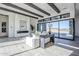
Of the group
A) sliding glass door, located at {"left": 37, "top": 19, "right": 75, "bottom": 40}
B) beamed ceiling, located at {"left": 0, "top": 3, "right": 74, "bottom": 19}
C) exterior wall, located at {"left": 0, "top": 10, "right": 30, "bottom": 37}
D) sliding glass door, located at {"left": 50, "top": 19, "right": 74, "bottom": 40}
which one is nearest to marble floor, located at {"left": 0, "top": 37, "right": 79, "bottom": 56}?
exterior wall, located at {"left": 0, "top": 10, "right": 30, "bottom": 37}

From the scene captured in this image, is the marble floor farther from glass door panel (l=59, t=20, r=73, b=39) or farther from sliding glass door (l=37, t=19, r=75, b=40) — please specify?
glass door panel (l=59, t=20, r=73, b=39)

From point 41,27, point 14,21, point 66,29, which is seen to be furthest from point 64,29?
point 14,21

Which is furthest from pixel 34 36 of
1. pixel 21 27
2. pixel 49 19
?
pixel 49 19

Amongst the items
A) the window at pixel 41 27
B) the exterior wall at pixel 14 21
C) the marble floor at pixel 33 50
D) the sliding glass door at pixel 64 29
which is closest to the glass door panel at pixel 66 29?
the sliding glass door at pixel 64 29

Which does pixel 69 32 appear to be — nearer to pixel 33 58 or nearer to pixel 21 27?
pixel 21 27

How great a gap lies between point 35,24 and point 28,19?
1.55ft

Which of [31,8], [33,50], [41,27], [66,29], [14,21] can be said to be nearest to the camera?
[33,50]

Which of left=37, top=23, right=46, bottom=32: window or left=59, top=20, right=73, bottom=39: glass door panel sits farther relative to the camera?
left=59, top=20, right=73, bottom=39: glass door panel

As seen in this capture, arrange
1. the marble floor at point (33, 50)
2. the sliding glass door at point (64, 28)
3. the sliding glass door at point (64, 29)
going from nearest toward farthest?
the marble floor at point (33, 50), the sliding glass door at point (64, 28), the sliding glass door at point (64, 29)

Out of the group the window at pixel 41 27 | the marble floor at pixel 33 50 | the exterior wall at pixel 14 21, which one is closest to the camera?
the marble floor at pixel 33 50

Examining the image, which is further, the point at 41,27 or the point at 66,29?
the point at 66,29

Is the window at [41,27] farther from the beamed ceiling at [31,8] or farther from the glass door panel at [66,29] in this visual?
the glass door panel at [66,29]

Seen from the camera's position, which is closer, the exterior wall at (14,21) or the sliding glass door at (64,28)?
the exterior wall at (14,21)

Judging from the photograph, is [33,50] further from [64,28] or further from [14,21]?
[64,28]
